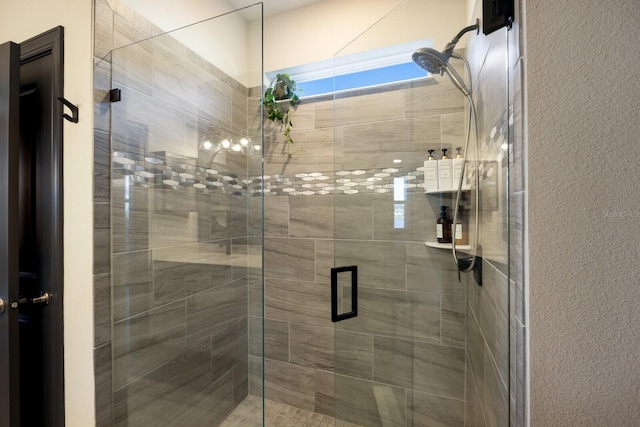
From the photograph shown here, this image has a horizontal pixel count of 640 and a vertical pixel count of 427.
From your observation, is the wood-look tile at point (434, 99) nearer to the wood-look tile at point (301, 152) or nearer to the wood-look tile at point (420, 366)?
the wood-look tile at point (301, 152)

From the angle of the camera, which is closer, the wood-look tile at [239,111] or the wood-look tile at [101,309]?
the wood-look tile at [101,309]

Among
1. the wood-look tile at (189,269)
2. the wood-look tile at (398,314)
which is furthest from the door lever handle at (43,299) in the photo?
the wood-look tile at (398,314)

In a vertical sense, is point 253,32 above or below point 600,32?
above

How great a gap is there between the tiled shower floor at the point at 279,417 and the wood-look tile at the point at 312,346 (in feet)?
1.00

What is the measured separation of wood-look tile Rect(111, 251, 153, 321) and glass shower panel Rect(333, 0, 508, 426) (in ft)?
2.93

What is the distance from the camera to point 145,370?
133cm

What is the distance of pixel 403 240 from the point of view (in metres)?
1.25

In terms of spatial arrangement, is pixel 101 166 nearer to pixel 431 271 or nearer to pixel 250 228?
pixel 250 228

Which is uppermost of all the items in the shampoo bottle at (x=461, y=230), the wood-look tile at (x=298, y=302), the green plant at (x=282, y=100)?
the green plant at (x=282, y=100)

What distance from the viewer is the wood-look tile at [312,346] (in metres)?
1.84

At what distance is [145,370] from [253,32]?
5.02 ft

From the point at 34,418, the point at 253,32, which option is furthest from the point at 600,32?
the point at 34,418

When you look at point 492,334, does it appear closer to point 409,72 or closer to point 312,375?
point 409,72

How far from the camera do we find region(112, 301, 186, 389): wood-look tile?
1.28 metres
